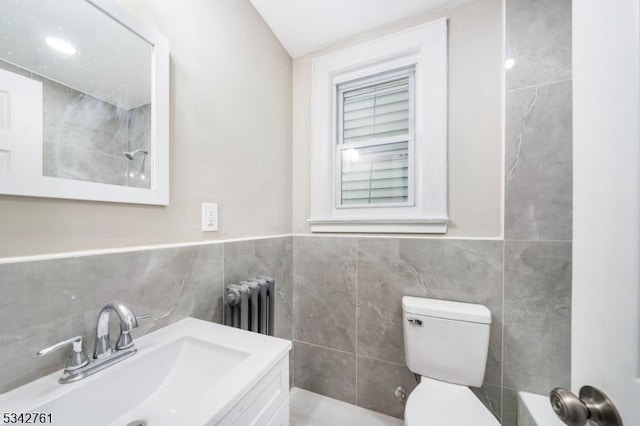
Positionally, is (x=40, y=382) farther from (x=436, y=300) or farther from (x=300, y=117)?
(x=300, y=117)

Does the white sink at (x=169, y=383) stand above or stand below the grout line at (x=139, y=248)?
below

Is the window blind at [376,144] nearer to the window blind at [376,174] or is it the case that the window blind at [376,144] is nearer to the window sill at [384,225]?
the window blind at [376,174]

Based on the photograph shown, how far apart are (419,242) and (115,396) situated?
4.56ft

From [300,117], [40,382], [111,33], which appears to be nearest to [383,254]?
[300,117]

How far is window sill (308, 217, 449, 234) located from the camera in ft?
4.50

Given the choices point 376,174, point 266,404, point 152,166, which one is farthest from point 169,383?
point 376,174

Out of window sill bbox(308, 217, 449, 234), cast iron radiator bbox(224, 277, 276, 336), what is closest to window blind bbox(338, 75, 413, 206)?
window sill bbox(308, 217, 449, 234)

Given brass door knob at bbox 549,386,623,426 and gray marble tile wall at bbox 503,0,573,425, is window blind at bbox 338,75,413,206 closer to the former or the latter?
Answer: gray marble tile wall at bbox 503,0,573,425

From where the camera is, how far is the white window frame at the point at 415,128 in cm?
138

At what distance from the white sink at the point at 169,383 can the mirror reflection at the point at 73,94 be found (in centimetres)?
53

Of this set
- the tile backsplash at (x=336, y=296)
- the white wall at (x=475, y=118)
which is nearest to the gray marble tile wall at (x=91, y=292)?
the tile backsplash at (x=336, y=296)

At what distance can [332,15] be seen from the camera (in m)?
1.45

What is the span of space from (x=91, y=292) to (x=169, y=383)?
0.36m

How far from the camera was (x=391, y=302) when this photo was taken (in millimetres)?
1443
